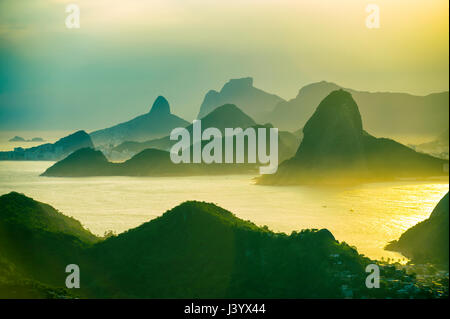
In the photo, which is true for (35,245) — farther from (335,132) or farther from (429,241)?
(335,132)

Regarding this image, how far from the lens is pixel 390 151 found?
191ft

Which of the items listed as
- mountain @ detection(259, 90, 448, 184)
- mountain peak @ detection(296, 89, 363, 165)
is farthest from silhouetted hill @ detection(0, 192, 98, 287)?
mountain peak @ detection(296, 89, 363, 165)

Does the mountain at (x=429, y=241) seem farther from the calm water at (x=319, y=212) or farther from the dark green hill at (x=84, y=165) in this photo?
the dark green hill at (x=84, y=165)

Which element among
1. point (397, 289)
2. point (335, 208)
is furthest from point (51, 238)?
point (335, 208)

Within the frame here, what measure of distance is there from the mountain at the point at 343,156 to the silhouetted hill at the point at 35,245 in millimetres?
→ 39595

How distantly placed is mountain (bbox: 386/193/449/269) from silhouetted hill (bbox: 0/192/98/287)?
440 inches

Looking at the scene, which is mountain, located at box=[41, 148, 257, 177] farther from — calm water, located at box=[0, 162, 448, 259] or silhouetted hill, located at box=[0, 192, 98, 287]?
silhouetted hill, located at box=[0, 192, 98, 287]

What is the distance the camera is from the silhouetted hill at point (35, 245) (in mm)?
13812

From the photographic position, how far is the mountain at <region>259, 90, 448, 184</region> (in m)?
54.2

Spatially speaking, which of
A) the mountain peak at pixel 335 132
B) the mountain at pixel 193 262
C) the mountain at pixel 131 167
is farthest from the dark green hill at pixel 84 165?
the mountain at pixel 193 262

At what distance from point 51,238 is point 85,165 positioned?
231 ft
